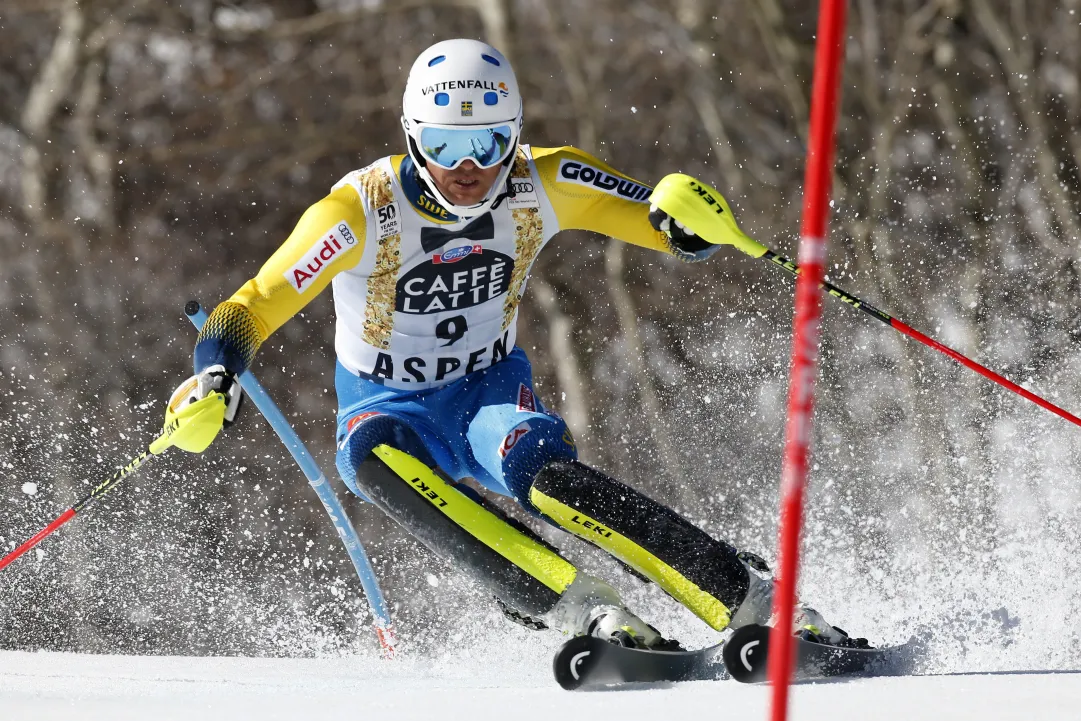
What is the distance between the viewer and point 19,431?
12.0 meters

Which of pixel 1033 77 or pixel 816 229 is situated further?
pixel 1033 77

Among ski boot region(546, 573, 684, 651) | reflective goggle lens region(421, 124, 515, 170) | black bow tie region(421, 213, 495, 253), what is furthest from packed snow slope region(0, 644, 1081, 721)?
reflective goggle lens region(421, 124, 515, 170)

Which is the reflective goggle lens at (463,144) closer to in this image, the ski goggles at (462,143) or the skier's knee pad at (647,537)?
the ski goggles at (462,143)

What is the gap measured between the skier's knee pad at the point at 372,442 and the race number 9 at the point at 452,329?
0.34 m

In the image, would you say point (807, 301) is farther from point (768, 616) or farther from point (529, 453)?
point (529, 453)

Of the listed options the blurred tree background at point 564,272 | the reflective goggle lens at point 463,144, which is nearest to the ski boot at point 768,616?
the reflective goggle lens at point 463,144

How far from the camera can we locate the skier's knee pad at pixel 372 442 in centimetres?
400

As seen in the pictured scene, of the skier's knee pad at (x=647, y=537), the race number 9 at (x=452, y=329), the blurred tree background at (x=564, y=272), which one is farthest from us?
the blurred tree background at (x=564, y=272)

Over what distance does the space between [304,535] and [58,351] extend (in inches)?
148

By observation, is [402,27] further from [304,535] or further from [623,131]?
[304,535]

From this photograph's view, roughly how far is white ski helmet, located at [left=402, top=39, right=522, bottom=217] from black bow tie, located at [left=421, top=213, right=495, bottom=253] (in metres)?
0.10

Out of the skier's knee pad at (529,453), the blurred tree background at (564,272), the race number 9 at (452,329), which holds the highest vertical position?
the blurred tree background at (564,272)

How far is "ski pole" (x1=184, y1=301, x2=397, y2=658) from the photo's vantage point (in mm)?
4902

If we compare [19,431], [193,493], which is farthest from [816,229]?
[19,431]
